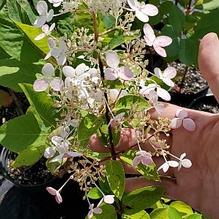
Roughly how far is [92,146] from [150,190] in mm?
158

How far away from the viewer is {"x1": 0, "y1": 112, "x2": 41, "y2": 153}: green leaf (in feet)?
3.61

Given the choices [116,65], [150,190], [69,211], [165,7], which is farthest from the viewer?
[69,211]

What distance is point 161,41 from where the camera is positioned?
0.93 m

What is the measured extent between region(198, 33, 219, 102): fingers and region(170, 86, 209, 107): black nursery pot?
791 millimetres

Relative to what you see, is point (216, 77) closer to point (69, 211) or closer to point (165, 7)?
point (165, 7)

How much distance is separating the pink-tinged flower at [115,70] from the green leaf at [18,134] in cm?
30

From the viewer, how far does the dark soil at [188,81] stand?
1997mm

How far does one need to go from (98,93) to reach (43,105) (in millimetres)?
237

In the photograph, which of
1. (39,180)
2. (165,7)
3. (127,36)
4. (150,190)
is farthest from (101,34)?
(39,180)

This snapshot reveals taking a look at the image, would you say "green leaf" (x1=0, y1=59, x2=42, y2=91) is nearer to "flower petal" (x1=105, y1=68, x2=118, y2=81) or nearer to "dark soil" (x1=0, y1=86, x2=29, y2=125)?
"flower petal" (x1=105, y1=68, x2=118, y2=81)

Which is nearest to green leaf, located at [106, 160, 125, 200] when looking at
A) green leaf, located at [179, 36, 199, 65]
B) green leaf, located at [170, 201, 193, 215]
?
green leaf, located at [170, 201, 193, 215]

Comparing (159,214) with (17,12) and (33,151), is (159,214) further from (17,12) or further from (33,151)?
(17,12)

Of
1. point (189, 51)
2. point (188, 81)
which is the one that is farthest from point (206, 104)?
point (189, 51)

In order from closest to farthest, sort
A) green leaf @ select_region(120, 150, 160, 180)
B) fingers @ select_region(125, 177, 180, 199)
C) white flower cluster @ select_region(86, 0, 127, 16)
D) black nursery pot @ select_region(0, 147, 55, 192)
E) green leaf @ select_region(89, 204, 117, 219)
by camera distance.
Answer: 1. white flower cluster @ select_region(86, 0, 127, 16)
2. green leaf @ select_region(120, 150, 160, 180)
3. green leaf @ select_region(89, 204, 117, 219)
4. fingers @ select_region(125, 177, 180, 199)
5. black nursery pot @ select_region(0, 147, 55, 192)
